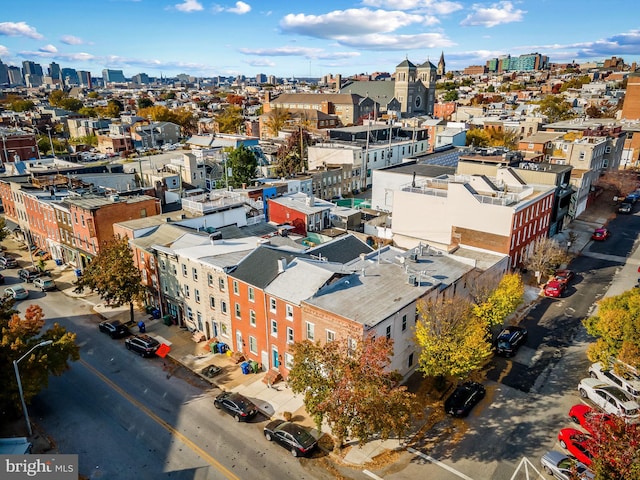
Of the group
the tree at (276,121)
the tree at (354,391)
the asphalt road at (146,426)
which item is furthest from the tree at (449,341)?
the tree at (276,121)

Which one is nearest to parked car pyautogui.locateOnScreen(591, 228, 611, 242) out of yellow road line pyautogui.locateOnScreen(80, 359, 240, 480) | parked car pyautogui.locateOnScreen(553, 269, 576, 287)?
parked car pyautogui.locateOnScreen(553, 269, 576, 287)

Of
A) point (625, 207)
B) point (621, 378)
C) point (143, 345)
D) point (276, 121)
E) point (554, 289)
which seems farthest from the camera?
point (276, 121)

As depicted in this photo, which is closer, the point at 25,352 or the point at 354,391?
the point at 354,391


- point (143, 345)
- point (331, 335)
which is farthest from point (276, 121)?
point (331, 335)

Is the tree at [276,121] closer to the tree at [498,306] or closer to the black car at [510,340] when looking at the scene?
the black car at [510,340]

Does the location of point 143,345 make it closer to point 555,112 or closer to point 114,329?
point 114,329

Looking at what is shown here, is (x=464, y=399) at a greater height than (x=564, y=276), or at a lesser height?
lesser

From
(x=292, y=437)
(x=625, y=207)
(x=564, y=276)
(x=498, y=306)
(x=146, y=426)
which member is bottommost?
(x=146, y=426)
